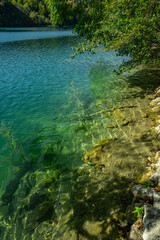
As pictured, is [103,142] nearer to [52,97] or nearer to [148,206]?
[148,206]

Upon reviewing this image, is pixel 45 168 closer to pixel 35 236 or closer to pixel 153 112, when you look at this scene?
pixel 35 236

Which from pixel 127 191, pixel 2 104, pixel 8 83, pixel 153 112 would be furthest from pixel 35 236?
pixel 8 83

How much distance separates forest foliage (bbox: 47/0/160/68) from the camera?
37.0 ft

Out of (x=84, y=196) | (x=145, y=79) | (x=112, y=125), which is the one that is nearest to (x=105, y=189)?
(x=84, y=196)

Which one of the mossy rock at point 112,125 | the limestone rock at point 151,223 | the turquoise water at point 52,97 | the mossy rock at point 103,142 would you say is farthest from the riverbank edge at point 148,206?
the turquoise water at point 52,97

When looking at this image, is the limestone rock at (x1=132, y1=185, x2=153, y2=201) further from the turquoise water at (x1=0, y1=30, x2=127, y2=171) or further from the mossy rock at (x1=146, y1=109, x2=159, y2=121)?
the mossy rock at (x1=146, y1=109, x2=159, y2=121)

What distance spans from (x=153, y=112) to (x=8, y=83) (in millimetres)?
19512

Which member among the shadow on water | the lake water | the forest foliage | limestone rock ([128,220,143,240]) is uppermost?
the forest foliage

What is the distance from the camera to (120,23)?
12227 millimetres

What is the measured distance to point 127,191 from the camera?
6.06 m

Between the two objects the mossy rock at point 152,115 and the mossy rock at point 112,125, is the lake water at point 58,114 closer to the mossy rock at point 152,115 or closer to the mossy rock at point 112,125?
the mossy rock at point 112,125

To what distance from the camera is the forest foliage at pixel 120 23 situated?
37.0 ft

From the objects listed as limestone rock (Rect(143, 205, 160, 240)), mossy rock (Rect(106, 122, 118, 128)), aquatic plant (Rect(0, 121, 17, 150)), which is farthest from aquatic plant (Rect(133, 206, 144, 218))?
aquatic plant (Rect(0, 121, 17, 150))

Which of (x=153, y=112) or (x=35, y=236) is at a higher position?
(x=153, y=112)
